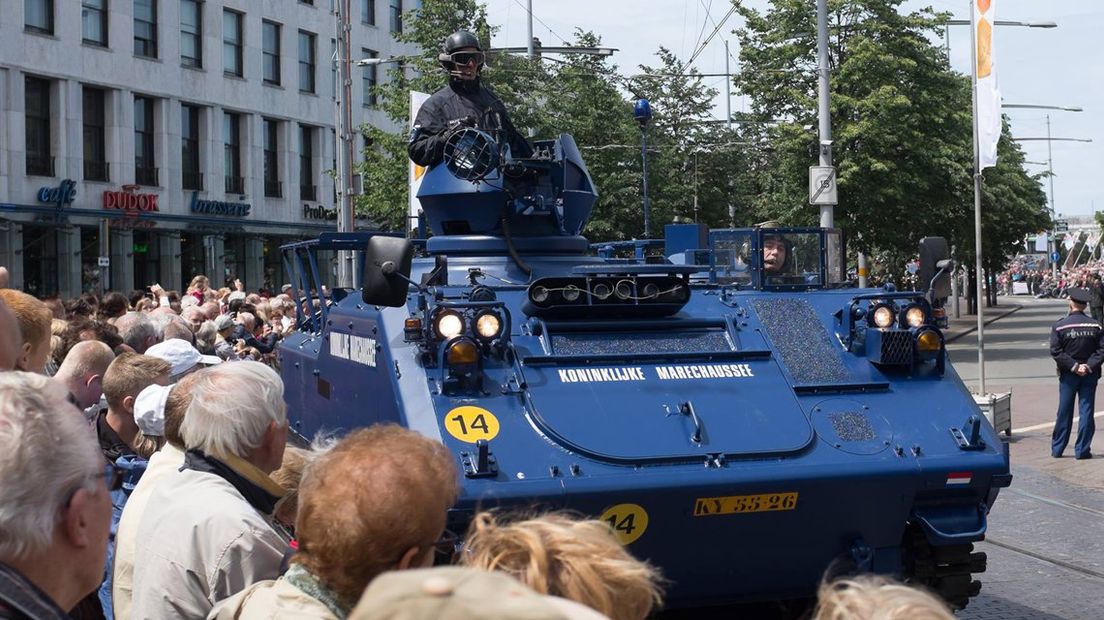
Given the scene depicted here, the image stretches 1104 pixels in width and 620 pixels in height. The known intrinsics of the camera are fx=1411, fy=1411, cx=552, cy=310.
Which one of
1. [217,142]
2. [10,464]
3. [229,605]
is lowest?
[229,605]

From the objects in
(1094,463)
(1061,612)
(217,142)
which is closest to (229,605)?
(1061,612)

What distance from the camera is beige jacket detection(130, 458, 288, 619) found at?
3873mm

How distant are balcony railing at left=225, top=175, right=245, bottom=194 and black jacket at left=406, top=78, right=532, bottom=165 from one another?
31.8m

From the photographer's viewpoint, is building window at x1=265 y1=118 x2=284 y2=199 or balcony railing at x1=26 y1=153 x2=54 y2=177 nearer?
balcony railing at x1=26 y1=153 x2=54 y2=177

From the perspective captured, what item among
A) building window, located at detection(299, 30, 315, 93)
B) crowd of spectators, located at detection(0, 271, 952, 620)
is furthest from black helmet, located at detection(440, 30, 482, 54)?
building window, located at detection(299, 30, 315, 93)

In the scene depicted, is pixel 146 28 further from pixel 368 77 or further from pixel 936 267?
pixel 936 267

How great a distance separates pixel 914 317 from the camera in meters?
7.43

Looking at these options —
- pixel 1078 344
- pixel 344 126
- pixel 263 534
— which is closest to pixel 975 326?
pixel 344 126

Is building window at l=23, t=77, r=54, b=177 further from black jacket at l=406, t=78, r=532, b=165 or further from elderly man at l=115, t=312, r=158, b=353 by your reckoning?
black jacket at l=406, t=78, r=532, b=165

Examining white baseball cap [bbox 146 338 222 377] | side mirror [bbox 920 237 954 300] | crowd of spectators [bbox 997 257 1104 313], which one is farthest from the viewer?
crowd of spectators [bbox 997 257 1104 313]

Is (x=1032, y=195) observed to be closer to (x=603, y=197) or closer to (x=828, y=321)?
(x=603, y=197)

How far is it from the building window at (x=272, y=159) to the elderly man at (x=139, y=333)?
110 feet

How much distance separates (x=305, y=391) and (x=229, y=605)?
18.3 ft

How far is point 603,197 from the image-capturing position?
Answer: 93.8ft
